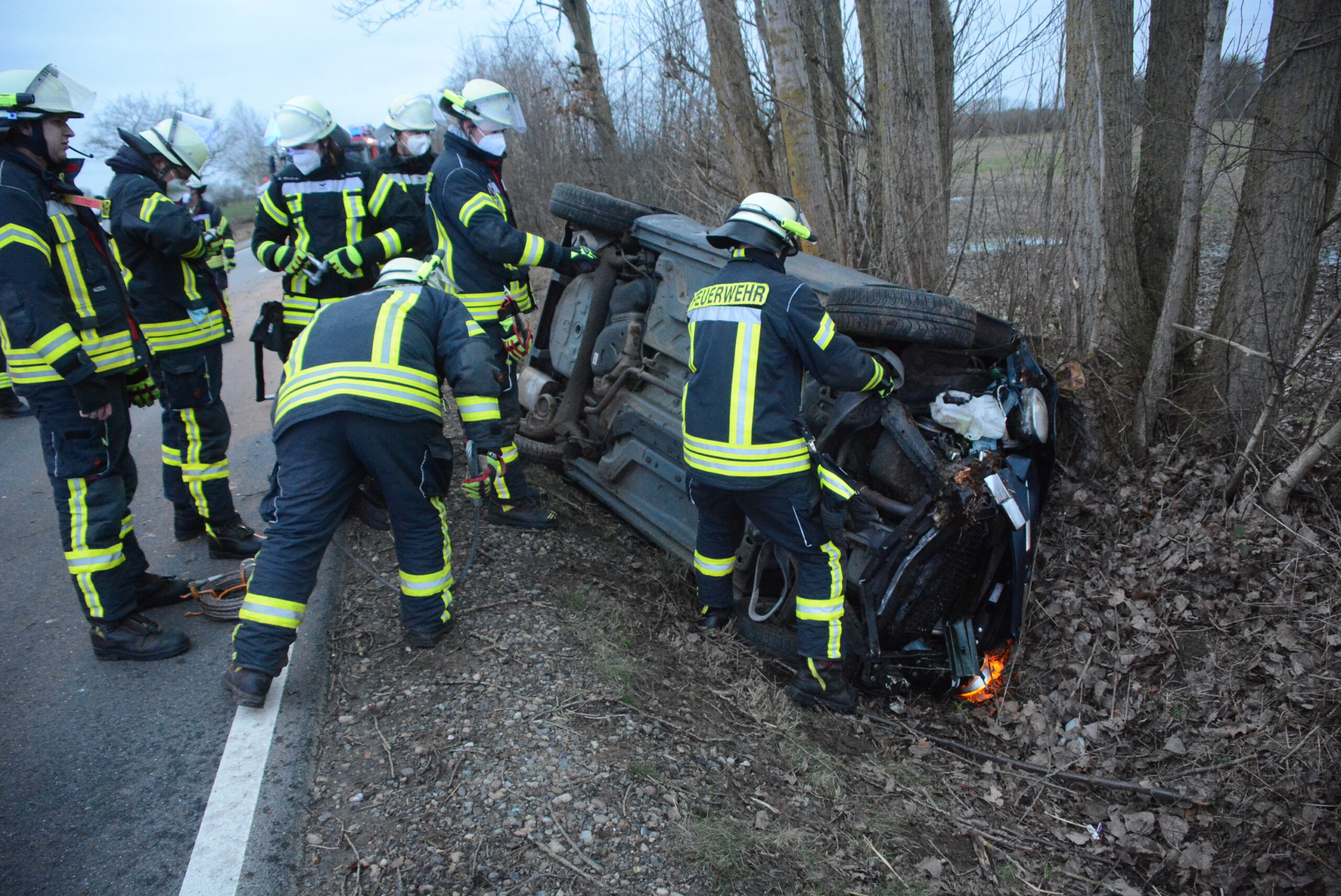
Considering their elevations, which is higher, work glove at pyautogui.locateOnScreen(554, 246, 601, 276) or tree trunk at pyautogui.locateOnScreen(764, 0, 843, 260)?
tree trunk at pyautogui.locateOnScreen(764, 0, 843, 260)

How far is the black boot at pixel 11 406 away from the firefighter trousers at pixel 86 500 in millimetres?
4190

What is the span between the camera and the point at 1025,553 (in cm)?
340

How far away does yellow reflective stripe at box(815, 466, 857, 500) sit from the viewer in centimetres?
323

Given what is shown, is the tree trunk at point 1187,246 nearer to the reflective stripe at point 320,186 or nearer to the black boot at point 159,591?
the reflective stripe at point 320,186

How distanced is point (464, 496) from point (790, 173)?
343 cm

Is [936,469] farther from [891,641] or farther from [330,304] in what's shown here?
[330,304]

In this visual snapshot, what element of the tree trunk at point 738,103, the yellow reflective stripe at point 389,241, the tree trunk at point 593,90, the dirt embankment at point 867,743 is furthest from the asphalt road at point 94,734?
the tree trunk at point 593,90

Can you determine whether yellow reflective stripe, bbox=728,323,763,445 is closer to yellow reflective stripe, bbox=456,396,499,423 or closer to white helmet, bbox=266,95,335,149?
yellow reflective stripe, bbox=456,396,499,423

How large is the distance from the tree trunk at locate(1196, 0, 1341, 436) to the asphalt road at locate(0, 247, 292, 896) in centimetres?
453

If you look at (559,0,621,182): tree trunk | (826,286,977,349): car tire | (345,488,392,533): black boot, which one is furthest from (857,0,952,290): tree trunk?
(559,0,621,182): tree trunk

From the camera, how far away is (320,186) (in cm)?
483

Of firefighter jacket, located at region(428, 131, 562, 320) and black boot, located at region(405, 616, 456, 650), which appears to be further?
firefighter jacket, located at region(428, 131, 562, 320)

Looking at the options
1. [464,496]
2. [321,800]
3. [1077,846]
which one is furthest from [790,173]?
[321,800]

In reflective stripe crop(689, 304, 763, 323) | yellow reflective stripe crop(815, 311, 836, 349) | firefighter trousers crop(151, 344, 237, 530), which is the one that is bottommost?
firefighter trousers crop(151, 344, 237, 530)
